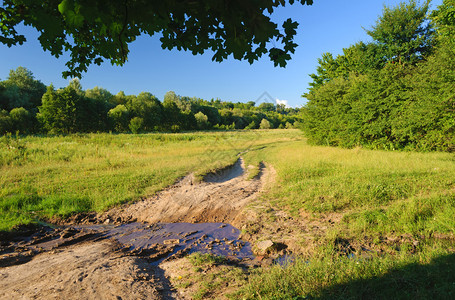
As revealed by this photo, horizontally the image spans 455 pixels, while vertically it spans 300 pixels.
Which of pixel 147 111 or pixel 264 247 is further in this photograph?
pixel 147 111

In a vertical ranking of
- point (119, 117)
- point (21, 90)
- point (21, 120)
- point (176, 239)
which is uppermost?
point (21, 90)

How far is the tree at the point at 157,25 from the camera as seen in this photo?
1.85 m

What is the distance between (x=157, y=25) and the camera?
2928mm

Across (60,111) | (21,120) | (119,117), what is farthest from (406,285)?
(119,117)

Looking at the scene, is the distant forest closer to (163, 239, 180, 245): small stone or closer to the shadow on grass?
(163, 239, 180, 245): small stone

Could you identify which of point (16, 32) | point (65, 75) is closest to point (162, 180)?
point (65, 75)

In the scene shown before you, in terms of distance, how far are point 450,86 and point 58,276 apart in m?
19.4

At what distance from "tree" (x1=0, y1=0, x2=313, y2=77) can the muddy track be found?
358cm

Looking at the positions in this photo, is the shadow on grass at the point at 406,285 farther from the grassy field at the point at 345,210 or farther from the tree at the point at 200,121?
the tree at the point at 200,121

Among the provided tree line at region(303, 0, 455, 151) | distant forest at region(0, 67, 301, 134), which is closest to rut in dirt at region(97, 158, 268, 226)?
tree line at region(303, 0, 455, 151)

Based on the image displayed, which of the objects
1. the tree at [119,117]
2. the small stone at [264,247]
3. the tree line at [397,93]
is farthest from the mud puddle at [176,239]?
the tree at [119,117]

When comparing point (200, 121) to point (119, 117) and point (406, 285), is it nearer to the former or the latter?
point (119, 117)

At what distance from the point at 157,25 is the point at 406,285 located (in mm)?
5059

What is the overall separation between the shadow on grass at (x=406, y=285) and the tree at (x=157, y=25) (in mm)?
3318
